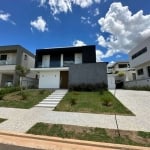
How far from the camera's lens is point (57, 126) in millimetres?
6250

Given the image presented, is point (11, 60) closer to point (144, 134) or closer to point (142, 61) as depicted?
point (142, 61)

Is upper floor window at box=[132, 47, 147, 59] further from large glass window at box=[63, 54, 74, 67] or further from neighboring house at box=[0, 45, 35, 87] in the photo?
neighboring house at box=[0, 45, 35, 87]

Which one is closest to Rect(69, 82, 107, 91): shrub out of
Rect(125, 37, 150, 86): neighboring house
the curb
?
Rect(125, 37, 150, 86): neighboring house

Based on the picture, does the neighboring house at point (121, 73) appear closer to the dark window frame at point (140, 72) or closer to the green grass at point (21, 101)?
the dark window frame at point (140, 72)

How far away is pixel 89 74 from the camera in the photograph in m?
17.6

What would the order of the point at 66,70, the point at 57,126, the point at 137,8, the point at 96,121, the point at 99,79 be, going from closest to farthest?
the point at 57,126 → the point at 96,121 → the point at 137,8 → the point at 99,79 → the point at 66,70

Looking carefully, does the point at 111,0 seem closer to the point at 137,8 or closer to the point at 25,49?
the point at 137,8

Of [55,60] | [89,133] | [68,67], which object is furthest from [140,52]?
[89,133]

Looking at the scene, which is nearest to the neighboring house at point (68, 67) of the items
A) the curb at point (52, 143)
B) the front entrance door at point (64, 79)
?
the front entrance door at point (64, 79)

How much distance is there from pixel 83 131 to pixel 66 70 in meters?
14.8

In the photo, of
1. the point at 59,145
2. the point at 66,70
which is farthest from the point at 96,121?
the point at 66,70

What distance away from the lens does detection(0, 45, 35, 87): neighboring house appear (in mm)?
22477

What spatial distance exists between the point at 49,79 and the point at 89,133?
15.8 m

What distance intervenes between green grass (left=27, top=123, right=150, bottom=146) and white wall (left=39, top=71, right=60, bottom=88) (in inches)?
545
